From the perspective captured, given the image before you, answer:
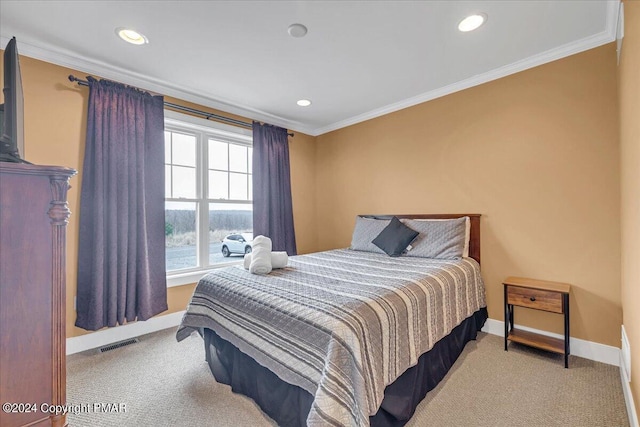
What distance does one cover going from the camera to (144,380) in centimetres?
197

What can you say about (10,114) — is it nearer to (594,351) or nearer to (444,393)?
(444,393)

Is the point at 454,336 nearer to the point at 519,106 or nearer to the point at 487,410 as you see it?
the point at 487,410

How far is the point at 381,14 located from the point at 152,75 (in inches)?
85.9

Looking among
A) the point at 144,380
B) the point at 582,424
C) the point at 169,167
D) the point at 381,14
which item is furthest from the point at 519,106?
the point at 144,380

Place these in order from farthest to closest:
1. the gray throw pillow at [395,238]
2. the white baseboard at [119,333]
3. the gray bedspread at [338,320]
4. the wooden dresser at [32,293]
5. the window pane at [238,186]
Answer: the window pane at [238,186]
the gray throw pillow at [395,238]
the white baseboard at [119,333]
the gray bedspread at [338,320]
the wooden dresser at [32,293]

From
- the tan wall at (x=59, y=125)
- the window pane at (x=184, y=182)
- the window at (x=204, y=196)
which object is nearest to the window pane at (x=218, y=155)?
the window at (x=204, y=196)

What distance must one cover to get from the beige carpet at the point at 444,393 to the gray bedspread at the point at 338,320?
34 centimetres

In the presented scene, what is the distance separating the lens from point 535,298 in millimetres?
2189

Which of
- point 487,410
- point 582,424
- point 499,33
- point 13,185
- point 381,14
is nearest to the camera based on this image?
point 13,185

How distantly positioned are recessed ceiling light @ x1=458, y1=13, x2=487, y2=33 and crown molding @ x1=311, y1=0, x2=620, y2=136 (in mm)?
744

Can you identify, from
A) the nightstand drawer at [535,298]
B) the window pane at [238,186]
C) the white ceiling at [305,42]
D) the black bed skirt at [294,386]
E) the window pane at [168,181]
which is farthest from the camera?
the window pane at [238,186]

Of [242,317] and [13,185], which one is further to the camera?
[242,317]

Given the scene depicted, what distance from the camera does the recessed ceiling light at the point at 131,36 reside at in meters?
2.04

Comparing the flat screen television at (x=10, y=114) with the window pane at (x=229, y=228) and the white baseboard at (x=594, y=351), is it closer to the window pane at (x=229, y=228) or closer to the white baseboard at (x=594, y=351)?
the window pane at (x=229, y=228)
